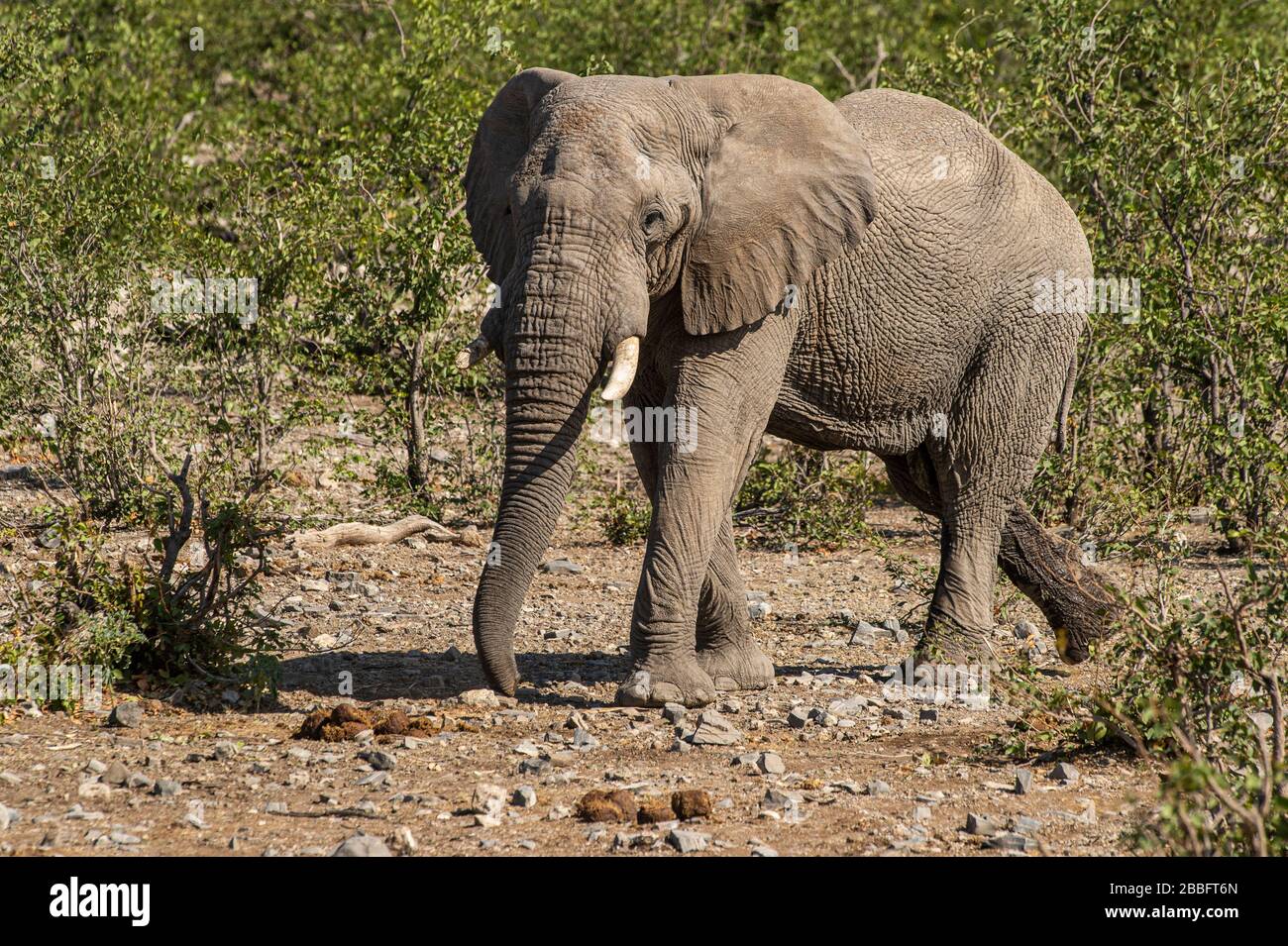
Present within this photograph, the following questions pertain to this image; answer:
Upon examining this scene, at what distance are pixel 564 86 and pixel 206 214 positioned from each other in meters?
6.67

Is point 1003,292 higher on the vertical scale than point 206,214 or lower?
lower

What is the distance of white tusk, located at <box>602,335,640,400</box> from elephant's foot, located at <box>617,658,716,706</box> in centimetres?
149

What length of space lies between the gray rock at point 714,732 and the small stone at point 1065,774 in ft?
4.64

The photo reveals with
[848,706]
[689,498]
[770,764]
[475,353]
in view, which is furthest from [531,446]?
[848,706]

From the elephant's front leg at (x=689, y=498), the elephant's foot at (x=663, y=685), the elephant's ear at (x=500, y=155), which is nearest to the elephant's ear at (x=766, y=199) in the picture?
the elephant's front leg at (x=689, y=498)

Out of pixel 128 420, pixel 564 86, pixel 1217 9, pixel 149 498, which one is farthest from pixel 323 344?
pixel 1217 9

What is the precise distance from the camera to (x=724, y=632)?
8688mm

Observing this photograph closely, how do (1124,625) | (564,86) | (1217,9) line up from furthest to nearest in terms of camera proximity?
(1217,9) → (564,86) → (1124,625)

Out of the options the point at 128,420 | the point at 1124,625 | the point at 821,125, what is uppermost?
the point at 821,125

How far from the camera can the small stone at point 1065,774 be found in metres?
6.89

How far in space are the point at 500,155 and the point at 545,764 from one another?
10.0 ft

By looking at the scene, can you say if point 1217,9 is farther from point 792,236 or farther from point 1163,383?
point 792,236

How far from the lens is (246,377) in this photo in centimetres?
1233

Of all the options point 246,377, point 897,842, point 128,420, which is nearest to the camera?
point 897,842
